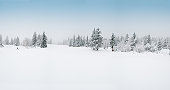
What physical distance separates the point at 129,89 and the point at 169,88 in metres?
2.25

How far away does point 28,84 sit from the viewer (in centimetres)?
773

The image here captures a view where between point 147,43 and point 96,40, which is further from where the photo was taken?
point 147,43

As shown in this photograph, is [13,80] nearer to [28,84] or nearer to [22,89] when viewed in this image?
[28,84]

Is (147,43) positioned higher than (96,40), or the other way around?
(96,40)

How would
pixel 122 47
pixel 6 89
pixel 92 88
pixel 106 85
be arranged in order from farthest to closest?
pixel 122 47 < pixel 106 85 < pixel 92 88 < pixel 6 89

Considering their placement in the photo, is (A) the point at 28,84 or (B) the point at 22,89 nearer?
(B) the point at 22,89

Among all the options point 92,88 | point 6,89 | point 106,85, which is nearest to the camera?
point 6,89

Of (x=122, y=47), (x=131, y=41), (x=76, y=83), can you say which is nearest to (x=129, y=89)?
(x=76, y=83)

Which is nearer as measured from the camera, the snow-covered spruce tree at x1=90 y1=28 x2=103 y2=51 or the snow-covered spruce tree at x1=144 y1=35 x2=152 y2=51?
the snow-covered spruce tree at x1=90 y1=28 x2=103 y2=51

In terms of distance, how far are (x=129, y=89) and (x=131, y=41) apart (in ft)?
175

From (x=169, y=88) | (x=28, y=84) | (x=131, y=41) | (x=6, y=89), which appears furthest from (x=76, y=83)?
(x=131, y=41)

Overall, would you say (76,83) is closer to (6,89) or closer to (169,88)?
(6,89)

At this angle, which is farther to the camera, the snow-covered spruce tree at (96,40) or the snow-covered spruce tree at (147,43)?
the snow-covered spruce tree at (147,43)

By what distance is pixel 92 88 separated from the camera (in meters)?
7.46
